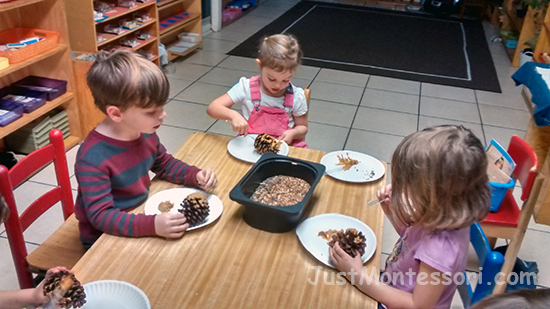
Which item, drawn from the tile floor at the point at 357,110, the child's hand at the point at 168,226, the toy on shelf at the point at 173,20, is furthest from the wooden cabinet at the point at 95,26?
the child's hand at the point at 168,226

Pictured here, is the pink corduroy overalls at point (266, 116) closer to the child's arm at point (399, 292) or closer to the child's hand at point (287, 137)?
the child's hand at point (287, 137)

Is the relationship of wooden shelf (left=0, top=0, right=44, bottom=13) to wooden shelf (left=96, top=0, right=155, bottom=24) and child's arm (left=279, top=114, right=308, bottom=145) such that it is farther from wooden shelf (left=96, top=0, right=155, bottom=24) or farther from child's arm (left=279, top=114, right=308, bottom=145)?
child's arm (left=279, top=114, right=308, bottom=145)

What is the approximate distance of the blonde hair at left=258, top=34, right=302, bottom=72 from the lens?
1.70 m

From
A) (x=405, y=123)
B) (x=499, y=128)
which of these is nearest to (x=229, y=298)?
(x=405, y=123)

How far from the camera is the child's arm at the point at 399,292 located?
38.5 inches

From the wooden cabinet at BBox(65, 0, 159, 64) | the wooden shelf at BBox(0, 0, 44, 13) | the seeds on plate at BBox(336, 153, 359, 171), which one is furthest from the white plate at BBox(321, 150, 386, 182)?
the wooden cabinet at BBox(65, 0, 159, 64)

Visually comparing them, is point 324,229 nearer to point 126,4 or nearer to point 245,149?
point 245,149

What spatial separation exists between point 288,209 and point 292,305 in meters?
0.22

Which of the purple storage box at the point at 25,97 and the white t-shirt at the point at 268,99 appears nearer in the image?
the white t-shirt at the point at 268,99

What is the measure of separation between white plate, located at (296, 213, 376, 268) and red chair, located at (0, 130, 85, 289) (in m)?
0.68

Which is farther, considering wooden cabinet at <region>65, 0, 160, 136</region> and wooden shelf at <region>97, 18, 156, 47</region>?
wooden shelf at <region>97, 18, 156, 47</region>

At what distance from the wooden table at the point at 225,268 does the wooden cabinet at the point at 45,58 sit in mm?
1644

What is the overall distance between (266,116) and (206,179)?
0.63 meters

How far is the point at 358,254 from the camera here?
1.04 m
